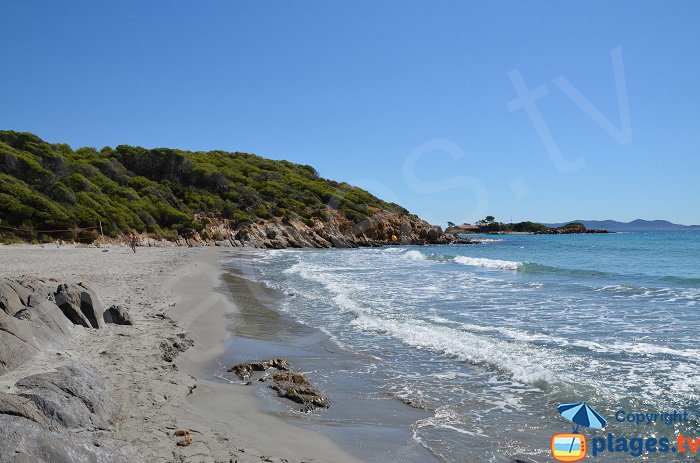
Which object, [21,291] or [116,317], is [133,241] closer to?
[116,317]

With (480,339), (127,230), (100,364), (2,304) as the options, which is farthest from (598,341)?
(127,230)

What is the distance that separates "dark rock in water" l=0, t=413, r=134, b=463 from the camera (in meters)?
2.90

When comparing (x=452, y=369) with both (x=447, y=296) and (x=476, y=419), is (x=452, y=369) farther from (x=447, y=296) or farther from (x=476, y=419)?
(x=447, y=296)

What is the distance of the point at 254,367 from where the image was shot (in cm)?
735

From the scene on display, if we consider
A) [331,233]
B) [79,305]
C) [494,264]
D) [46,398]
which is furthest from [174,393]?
[331,233]

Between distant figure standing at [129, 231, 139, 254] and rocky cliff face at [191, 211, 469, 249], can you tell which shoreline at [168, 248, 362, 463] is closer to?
distant figure standing at [129, 231, 139, 254]

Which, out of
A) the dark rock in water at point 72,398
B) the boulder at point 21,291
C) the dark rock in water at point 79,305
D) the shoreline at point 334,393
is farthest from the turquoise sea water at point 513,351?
the boulder at point 21,291

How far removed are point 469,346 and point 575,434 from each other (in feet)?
12.2

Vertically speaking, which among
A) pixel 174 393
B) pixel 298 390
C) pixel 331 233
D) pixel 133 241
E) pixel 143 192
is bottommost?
pixel 298 390

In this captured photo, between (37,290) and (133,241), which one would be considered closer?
(37,290)

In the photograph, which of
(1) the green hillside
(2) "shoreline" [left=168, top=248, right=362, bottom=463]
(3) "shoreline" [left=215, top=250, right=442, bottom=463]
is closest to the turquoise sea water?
(3) "shoreline" [left=215, top=250, right=442, bottom=463]

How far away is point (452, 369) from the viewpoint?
770 centimetres

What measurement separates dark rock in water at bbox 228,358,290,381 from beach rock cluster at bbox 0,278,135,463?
2.29 meters

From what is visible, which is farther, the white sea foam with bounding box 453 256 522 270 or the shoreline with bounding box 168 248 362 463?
the white sea foam with bounding box 453 256 522 270
